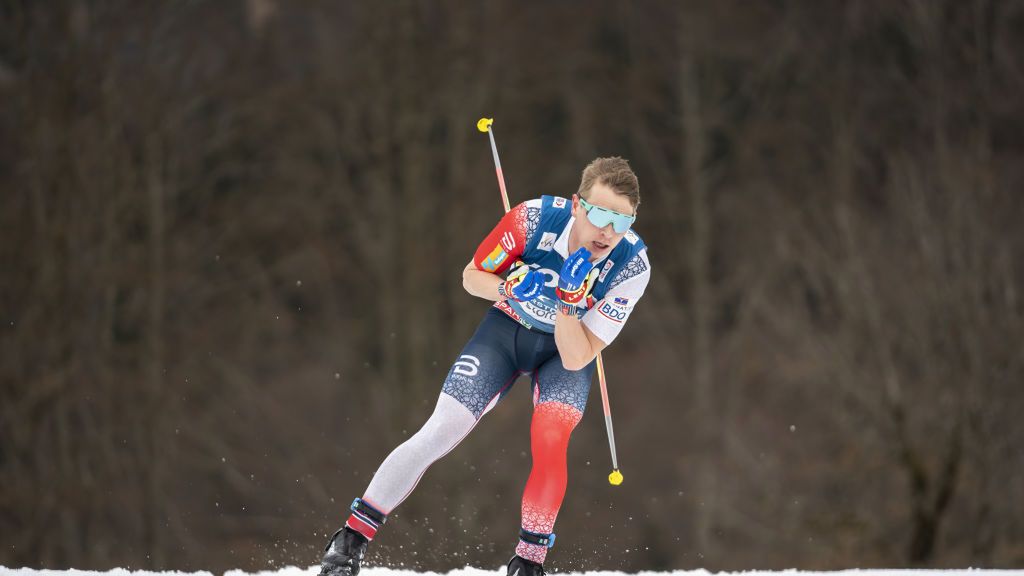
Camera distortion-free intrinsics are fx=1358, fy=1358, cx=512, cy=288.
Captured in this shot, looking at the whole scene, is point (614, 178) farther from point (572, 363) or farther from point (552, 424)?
point (552, 424)

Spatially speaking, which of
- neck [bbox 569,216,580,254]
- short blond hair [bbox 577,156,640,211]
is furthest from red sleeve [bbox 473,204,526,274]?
short blond hair [bbox 577,156,640,211]

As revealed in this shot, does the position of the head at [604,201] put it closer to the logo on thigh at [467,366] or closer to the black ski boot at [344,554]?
the logo on thigh at [467,366]

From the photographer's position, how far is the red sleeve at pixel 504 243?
6543 mm

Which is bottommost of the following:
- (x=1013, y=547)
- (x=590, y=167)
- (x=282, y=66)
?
(x=1013, y=547)

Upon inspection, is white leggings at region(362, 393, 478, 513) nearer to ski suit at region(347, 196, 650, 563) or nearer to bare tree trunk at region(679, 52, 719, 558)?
ski suit at region(347, 196, 650, 563)

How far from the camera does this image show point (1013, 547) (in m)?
16.6

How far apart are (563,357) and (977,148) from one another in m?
13.2

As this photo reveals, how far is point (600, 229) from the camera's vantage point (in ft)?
20.8

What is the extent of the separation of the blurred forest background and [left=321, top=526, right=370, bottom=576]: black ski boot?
1054 cm

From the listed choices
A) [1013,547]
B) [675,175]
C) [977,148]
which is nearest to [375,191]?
[675,175]

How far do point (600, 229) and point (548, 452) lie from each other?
1095 mm

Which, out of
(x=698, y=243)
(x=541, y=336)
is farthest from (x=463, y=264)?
(x=541, y=336)

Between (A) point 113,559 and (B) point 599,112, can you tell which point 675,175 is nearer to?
(B) point 599,112

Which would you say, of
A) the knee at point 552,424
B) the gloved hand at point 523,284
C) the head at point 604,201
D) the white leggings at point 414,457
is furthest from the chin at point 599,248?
the white leggings at point 414,457
